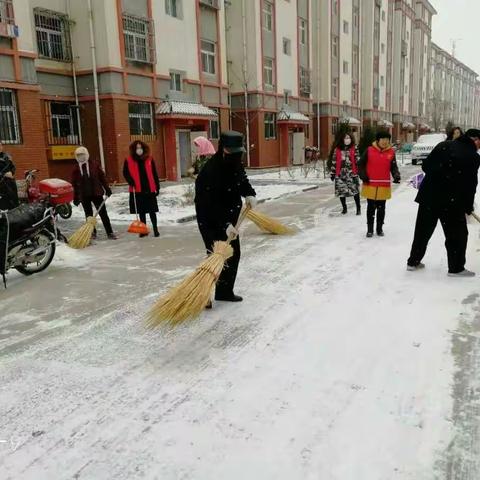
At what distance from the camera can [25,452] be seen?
253 cm

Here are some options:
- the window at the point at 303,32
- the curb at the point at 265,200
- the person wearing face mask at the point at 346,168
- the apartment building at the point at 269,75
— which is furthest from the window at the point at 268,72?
the person wearing face mask at the point at 346,168

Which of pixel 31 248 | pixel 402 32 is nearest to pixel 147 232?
pixel 31 248

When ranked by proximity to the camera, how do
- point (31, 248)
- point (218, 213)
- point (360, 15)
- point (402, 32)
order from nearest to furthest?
point (218, 213), point (31, 248), point (360, 15), point (402, 32)

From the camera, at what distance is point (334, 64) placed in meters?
35.2

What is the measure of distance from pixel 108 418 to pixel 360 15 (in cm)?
4269

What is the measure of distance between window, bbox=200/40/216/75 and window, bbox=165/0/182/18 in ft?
6.34

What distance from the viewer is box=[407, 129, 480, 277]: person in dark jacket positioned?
17.2 feet

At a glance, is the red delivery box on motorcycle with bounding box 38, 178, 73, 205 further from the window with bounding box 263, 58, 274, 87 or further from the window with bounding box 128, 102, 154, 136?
the window with bounding box 263, 58, 274, 87

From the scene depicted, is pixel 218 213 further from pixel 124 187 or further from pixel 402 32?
pixel 402 32

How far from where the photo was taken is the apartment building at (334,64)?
109ft

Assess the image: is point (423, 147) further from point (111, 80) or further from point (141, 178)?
point (141, 178)

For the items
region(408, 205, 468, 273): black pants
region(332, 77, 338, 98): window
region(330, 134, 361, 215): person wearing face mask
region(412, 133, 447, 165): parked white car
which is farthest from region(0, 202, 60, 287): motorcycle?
region(332, 77, 338, 98): window

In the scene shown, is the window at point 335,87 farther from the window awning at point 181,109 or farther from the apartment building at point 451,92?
the apartment building at point 451,92

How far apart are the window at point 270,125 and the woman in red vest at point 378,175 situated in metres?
19.8
